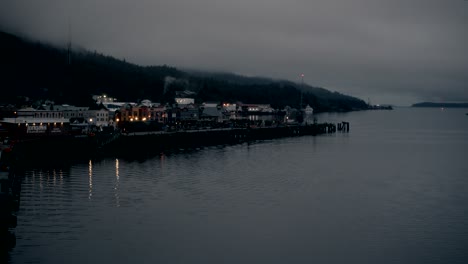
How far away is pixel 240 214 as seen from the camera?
57.8ft

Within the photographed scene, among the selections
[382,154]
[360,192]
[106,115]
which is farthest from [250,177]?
[106,115]

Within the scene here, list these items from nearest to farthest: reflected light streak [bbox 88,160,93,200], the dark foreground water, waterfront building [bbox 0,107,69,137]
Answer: the dark foreground water → reflected light streak [bbox 88,160,93,200] → waterfront building [bbox 0,107,69,137]

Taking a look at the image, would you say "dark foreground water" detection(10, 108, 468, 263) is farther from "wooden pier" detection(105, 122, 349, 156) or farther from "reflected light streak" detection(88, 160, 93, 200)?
"wooden pier" detection(105, 122, 349, 156)

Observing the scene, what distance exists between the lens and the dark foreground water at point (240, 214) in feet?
45.0

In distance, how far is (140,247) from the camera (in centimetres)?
1398

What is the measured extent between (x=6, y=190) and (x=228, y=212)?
7.65m

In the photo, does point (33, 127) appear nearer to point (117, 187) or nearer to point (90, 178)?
point (90, 178)

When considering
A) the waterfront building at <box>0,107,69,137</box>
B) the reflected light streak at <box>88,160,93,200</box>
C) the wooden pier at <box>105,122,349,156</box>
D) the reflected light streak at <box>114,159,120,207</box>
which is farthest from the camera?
the wooden pier at <box>105,122,349,156</box>

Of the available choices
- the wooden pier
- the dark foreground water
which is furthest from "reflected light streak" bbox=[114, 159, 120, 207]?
the wooden pier

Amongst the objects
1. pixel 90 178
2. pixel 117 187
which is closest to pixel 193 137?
pixel 90 178

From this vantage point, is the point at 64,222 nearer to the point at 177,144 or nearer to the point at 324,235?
the point at 324,235

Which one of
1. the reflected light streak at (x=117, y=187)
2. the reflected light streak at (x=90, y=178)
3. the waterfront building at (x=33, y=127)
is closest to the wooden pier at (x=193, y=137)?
the waterfront building at (x=33, y=127)

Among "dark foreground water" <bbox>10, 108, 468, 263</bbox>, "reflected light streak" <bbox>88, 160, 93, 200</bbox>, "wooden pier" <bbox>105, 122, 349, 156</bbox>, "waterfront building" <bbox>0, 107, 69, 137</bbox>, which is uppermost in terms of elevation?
"waterfront building" <bbox>0, 107, 69, 137</bbox>

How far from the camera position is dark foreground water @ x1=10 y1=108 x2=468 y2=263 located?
1373 centimetres
